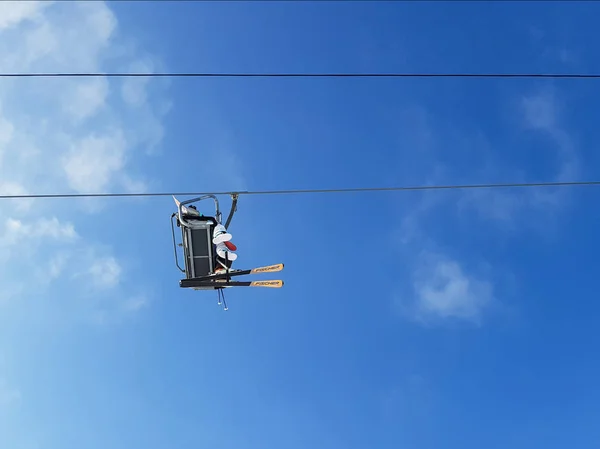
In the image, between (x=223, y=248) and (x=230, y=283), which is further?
(x=230, y=283)

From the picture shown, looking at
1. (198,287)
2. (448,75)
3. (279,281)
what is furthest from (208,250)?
(448,75)

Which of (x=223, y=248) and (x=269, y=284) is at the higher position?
(x=223, y=248)

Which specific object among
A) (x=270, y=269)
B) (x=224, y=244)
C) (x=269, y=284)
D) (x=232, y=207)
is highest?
(x=232, y=207)

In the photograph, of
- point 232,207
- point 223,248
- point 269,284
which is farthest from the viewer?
point 269,284

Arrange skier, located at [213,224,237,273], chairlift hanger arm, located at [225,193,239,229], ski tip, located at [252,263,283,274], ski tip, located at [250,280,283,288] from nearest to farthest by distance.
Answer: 1. chairlift hanger arm, located at [225,193,239,229]
2. skier, located at [213,224,237,273]
3. ski tip, located at [250,280,283,288]
4. ski tip, located at [252,263,283,274]

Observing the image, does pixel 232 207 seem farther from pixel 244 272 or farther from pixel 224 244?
pixel 244 272

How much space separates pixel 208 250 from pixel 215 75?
170 inches

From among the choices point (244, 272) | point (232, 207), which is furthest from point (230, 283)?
point (232, 207)

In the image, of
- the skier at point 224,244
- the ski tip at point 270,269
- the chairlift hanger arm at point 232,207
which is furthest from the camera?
the ski tip at point 270,269

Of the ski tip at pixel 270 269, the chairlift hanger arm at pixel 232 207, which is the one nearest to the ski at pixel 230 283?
the ski tip at pixel 270 269

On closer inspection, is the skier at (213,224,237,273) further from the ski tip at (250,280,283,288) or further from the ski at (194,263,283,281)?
the ski tip at (250,280,283,288)

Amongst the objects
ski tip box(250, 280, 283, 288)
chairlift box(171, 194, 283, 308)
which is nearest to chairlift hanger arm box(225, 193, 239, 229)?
chairlift box(171, 194, 283, 308)

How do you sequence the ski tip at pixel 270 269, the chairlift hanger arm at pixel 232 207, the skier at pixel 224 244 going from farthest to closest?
1. the ski tip at pixel 270 269
2. the skier at pixel 224 244
3. the chairlift hanger arm at pixel 232 207

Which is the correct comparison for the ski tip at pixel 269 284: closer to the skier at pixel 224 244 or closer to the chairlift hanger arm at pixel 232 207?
the skier at pixel 224 244
